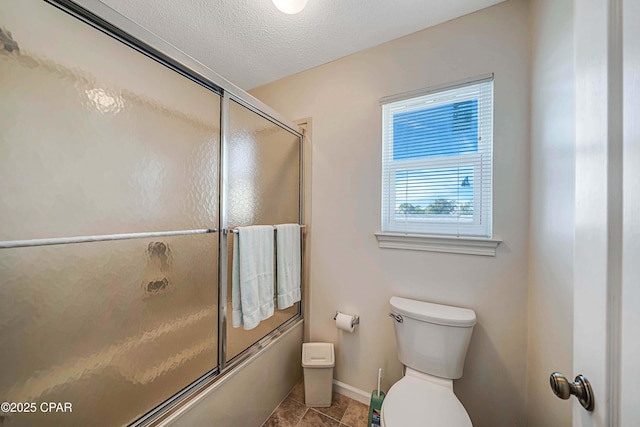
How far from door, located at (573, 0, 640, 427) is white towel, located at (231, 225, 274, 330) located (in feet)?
3.95

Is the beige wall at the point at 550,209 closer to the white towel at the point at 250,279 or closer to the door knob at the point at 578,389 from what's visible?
the door knob at the point at 578,389

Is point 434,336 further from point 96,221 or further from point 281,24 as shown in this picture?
point 281,24

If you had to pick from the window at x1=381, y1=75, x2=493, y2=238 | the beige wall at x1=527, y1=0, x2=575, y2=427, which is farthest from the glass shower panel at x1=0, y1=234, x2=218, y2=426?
the beige wall at x1=527, y1=0, x2=575, y2=427

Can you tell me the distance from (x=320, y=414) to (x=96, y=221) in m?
1.63

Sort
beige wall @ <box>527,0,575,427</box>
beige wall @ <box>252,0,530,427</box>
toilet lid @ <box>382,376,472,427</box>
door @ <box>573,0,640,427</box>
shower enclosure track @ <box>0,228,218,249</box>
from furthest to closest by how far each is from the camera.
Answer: beige wall @ <box>252,0,530,427</box>, toilet lid @ <box>382,376,472,427</box>, beige wall @ <box>527,0,575,427</box>, shower enclosure track @ <box>0,228,218,249</box>, door @ <box>573,0,640,427</box>

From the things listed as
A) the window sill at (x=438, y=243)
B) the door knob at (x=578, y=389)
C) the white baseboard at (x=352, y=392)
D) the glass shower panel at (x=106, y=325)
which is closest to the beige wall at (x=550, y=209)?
the window sill at (x=438, y=243)

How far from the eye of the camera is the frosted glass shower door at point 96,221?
2.28ft

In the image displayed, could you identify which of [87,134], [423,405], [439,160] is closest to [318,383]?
[423,405]

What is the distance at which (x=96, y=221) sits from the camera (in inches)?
33.0

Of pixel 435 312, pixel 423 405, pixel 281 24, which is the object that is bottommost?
pixel 423 405

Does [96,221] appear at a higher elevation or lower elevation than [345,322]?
higher

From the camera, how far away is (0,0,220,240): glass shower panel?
0.69 metres

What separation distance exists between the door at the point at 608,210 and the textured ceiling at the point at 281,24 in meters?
1.04

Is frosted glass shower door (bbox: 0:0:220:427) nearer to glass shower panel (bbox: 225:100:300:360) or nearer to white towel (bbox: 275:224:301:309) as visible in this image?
glass shower panel (bbox: 225:100:300:360)
